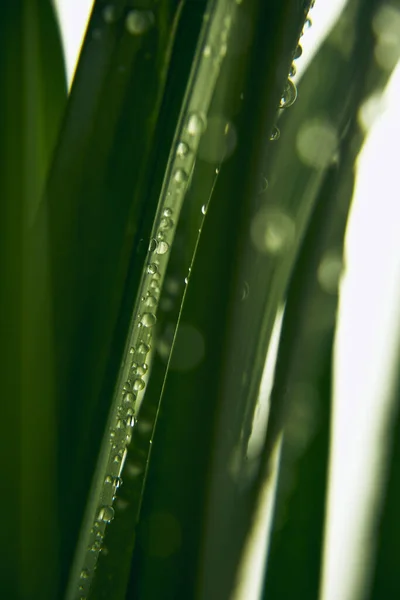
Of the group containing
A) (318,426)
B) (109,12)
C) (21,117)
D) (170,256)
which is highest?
(109,12)

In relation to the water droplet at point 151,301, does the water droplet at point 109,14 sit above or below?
above

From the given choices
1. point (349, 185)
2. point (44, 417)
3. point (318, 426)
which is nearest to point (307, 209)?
point (349, 185)

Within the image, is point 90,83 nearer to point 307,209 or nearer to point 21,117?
point 21,117

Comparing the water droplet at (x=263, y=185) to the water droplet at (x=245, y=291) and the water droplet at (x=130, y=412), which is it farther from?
the water droplet at (x=130, y=412)

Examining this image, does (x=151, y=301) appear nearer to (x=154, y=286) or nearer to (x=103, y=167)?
(x=154, y=286)

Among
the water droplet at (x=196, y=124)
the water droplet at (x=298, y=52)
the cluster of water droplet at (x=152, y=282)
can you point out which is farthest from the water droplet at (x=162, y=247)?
the water droplet at (x=298, y=52)

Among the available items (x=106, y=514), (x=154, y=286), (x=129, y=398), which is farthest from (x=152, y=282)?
(x=106, y=514)

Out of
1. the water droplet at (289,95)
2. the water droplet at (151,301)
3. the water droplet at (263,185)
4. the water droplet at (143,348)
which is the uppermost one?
the water droplet at (289,95)
